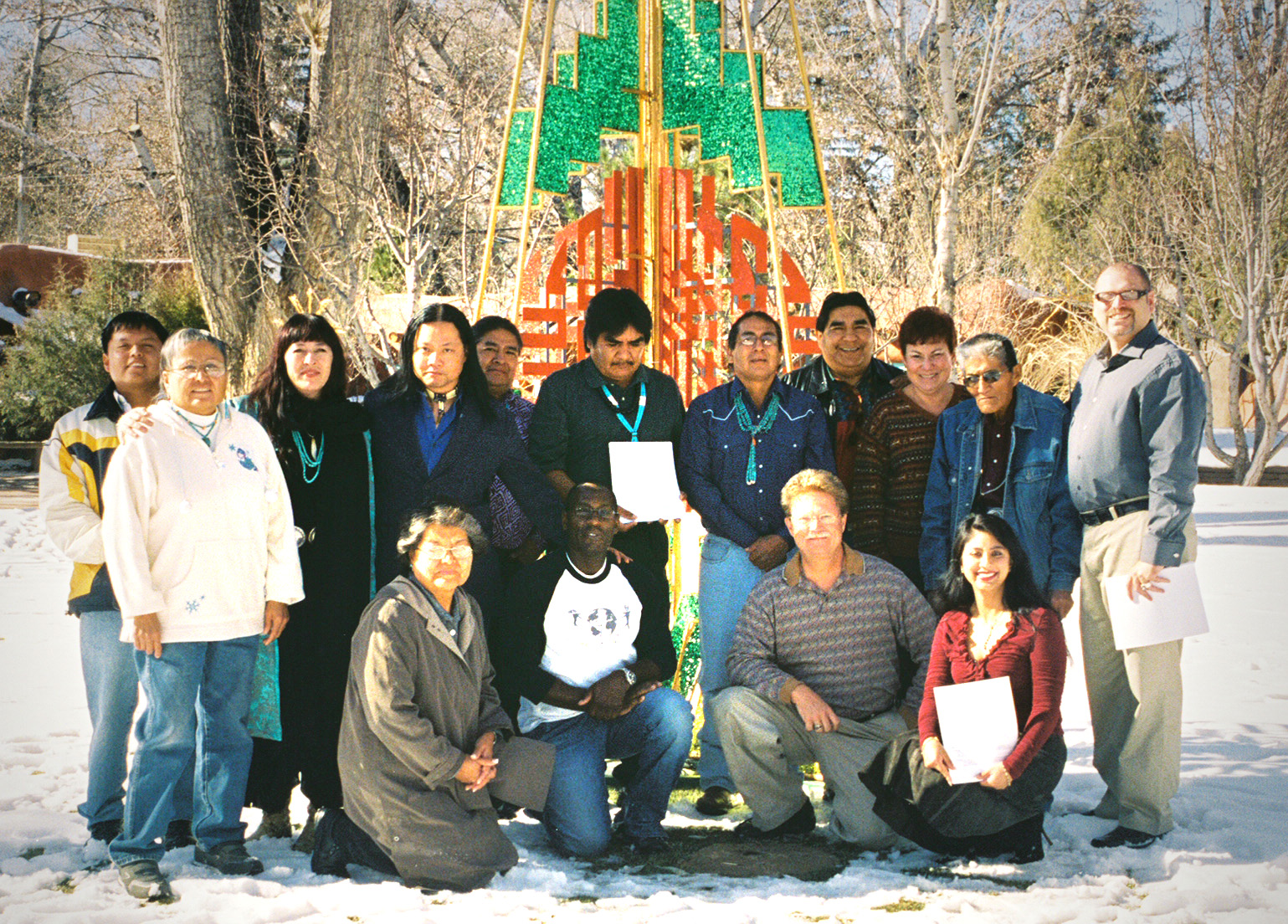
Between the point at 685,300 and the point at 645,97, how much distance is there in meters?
0.85

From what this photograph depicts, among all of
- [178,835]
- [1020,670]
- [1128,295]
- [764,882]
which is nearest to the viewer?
[764,882]

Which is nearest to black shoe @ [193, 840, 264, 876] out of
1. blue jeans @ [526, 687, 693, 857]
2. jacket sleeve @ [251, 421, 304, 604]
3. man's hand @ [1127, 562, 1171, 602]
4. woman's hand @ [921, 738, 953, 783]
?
jacket sleeve @ [251, 421, 304, 604]

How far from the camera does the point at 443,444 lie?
3.44 meters

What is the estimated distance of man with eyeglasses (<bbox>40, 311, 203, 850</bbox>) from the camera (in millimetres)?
3180

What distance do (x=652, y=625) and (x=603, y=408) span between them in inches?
31.2

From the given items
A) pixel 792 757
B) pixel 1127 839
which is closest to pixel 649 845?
pixel 792 757

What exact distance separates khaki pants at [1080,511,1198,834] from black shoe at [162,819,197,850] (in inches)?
114

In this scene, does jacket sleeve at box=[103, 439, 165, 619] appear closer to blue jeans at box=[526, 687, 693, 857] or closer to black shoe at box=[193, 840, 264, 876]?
black shoe at box=[193, 840, 264, 876]

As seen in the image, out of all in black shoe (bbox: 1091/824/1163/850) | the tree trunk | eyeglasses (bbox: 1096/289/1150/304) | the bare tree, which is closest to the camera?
black shoe (bbox: 1091/824/1163/850)

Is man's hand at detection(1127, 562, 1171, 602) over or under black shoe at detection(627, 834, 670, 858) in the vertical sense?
over

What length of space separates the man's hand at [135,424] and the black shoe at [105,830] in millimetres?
1208

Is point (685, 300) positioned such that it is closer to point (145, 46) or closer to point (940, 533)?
point (940, 533)

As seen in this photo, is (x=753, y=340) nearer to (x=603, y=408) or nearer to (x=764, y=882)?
(x=603, y=408)

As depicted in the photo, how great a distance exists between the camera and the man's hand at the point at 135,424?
9.66 ft
